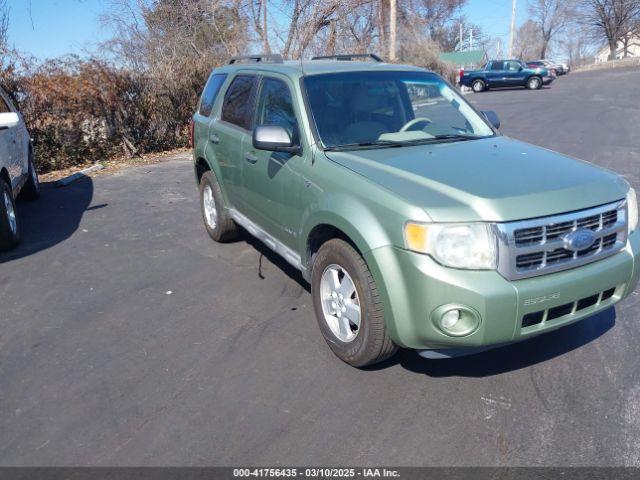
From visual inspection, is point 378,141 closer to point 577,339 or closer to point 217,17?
point 577,339

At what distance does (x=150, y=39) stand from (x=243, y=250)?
43.9ft

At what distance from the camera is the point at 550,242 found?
3.00 m

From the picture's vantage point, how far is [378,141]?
4129mm

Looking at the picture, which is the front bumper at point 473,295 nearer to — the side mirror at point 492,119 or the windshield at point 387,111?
the windshield at point 387,111

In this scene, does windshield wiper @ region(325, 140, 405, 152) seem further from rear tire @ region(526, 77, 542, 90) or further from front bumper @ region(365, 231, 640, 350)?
rear tire @ region(526, 77, 542, 90)

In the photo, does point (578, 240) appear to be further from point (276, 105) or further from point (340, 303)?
point (276, 105)

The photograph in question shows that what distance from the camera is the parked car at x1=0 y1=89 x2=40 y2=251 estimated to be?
602cm

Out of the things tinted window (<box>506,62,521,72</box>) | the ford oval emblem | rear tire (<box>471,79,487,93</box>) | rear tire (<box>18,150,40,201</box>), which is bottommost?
rear tire (<box>471,79,487,93</box>)

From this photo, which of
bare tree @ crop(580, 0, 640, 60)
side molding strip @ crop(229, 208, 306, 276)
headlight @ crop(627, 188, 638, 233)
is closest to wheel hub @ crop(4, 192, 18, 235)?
side molding strip @ crop(229, 208, 306, 276)

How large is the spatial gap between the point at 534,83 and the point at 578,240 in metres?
35.1

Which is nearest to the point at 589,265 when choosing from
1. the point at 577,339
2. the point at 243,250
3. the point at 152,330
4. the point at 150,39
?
the point at 577,339

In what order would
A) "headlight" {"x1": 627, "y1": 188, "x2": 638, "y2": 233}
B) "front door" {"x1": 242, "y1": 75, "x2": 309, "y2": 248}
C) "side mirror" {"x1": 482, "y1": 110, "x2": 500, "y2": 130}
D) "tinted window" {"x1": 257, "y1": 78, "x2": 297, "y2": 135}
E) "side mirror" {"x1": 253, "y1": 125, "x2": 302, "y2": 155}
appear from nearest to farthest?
"headlight" {"x1": 627, "y1": 188, "x2": 638, "y2": 233}
"side mirror" {"x1": 253, "y1": 125, "x2": 302, "y2": 155}
"front door" {"x1": 242, "y1": 75, "x2": 309, "y2": 248}
"tinted window" {"x1": 257, "y1": 78, "x2": 297, "y2": 135}
"side mirror" {"x1": 482, "y1": 110, "x2": 500, "y2": 130}

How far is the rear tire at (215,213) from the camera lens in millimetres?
5836

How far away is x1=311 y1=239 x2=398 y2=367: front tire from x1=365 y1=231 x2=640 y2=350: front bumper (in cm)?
12
